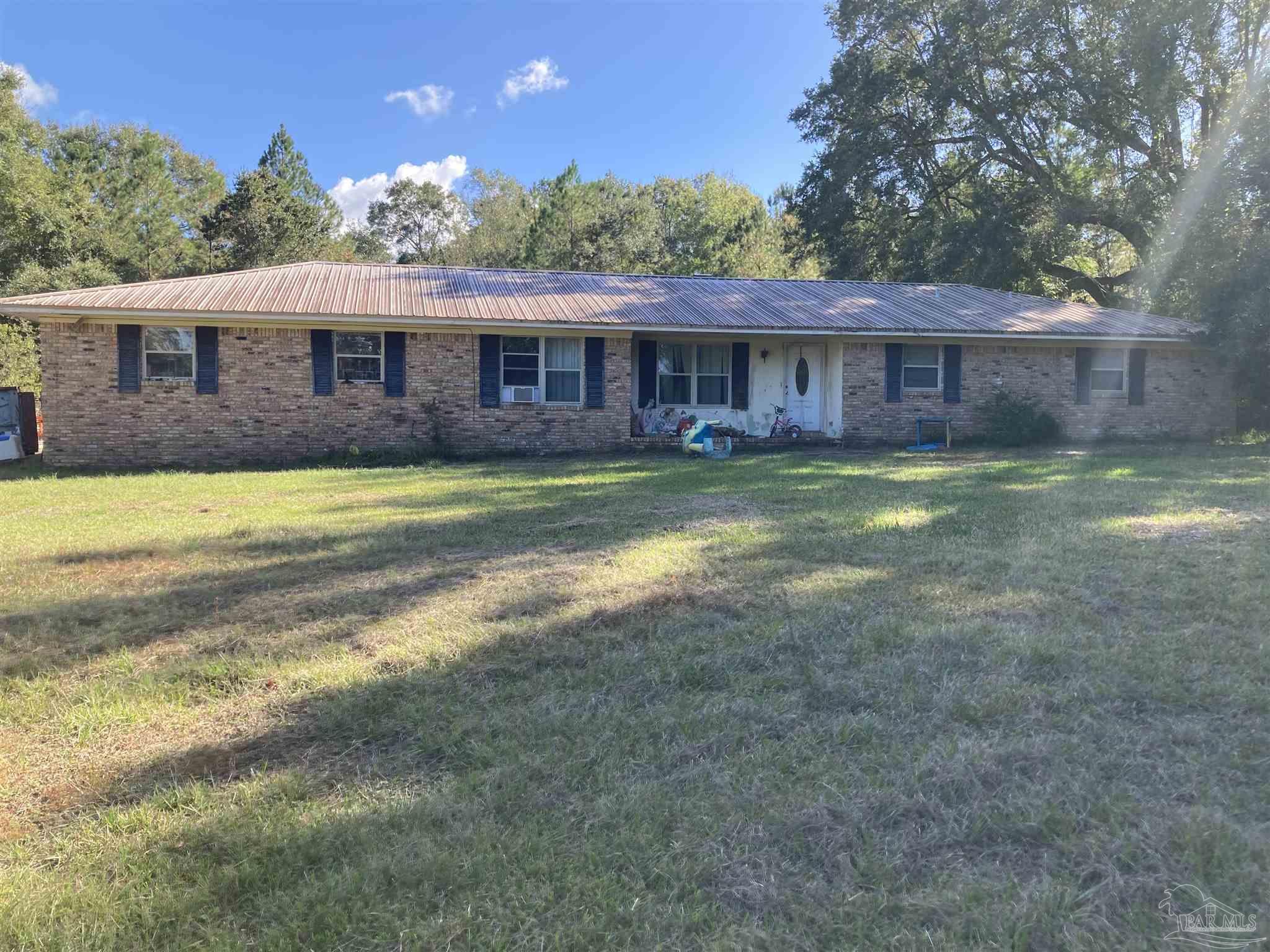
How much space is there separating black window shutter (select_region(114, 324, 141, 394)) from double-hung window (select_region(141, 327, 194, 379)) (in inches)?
4.6

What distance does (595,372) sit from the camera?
15.4m

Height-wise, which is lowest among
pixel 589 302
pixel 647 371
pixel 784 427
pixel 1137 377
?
pixel 784 427

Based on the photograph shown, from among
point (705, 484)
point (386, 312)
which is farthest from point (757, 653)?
point (386, 312)

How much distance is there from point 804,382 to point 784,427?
1.21 m

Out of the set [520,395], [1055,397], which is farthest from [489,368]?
[1055,397]

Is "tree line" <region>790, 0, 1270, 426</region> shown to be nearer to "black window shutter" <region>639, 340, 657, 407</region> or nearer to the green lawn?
"black window shutter" <region>639, 340, 657, 407</region>

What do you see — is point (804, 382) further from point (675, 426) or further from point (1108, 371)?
point (1108, 371)

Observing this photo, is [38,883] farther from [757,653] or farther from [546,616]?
[757,653]

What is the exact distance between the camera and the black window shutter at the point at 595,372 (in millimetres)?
15359

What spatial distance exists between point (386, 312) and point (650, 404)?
5.60m

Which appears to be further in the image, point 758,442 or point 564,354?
point 758,442

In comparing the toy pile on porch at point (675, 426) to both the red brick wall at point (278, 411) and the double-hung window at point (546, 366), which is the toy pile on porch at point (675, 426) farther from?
the double-hung window at point (546, 366)

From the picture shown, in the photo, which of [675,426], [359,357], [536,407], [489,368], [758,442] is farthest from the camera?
[675,426]

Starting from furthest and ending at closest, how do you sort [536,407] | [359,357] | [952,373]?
[952,373]
[536,407]
[359,357]
